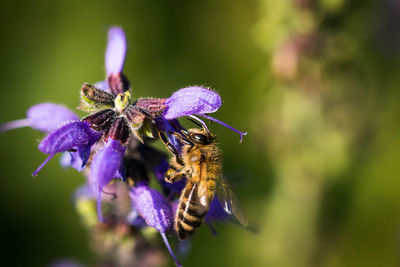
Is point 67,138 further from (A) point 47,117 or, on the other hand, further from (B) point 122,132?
(A) point 47,117

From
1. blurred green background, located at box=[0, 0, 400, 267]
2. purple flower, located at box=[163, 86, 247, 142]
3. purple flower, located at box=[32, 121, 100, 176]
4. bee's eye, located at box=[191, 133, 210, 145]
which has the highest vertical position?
purple flower, located at box=[163, 86, 247, 142]

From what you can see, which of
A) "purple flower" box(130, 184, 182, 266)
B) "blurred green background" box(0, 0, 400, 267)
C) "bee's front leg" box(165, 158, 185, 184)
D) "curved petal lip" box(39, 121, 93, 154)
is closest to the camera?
"curved petal lip" box(39, 121, 93, 154)

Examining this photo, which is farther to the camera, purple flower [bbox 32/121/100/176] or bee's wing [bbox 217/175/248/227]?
bee's wing [bbox 217/175/248/227]

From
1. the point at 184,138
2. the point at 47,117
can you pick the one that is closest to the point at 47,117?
the point at 47,117

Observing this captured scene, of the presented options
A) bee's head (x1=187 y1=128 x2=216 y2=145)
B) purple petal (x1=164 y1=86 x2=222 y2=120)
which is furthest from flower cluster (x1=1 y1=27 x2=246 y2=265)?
bee's head (x1=187 y1=128 x2=216 y2=145)

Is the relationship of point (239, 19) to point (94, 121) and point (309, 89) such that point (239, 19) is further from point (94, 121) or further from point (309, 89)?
point (94, 121)

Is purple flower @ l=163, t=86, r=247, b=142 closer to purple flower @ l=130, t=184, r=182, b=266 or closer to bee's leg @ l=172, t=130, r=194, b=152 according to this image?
bee's leg @ l=172, t=130, r=194, b=152
